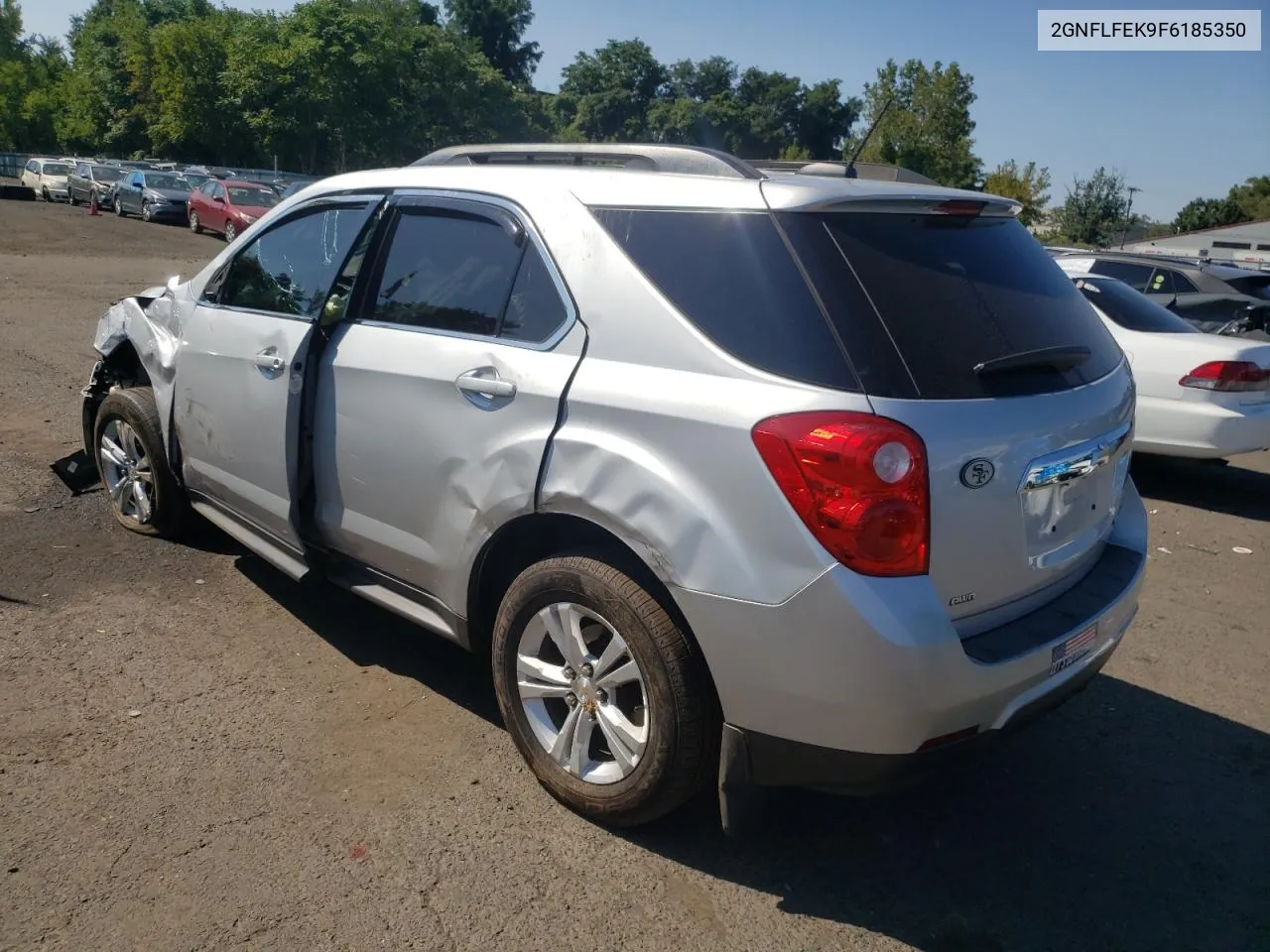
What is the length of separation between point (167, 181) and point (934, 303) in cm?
3424

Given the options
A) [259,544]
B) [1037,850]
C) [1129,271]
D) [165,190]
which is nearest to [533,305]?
[259,544]

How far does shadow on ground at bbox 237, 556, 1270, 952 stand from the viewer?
2904 mm

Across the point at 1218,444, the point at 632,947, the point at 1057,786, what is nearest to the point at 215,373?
the point at 632,947

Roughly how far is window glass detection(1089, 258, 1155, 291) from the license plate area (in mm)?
8462

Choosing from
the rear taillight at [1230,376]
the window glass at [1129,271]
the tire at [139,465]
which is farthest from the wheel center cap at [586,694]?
the window glass at [1129,271]

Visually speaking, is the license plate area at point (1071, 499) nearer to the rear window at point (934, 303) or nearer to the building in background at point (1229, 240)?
the rear window at point (934, 303)

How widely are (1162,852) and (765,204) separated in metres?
2.27

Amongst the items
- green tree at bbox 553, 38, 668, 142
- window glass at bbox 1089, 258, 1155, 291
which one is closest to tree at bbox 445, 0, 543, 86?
green tree at bbox 553, 38, 668, 142

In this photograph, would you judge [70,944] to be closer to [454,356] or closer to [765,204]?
[454,356]

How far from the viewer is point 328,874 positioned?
2924 mm

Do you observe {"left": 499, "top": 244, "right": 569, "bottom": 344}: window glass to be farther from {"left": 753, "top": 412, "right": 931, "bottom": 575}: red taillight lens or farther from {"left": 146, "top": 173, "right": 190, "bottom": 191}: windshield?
{"left": 146, "top": 173, "right": 190, "bottom": 191}: windshield

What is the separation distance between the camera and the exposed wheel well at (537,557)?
9.57 ft

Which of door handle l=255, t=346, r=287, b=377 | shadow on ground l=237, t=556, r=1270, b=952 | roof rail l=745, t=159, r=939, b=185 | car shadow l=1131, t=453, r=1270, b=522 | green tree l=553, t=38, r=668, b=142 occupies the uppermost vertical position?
green tree l=553, t=38, r=668, b=142

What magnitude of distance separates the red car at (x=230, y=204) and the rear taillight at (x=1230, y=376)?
23114 millimetres
